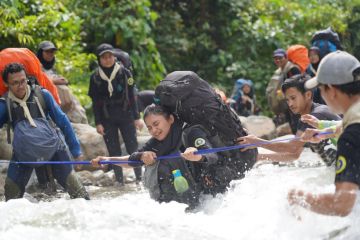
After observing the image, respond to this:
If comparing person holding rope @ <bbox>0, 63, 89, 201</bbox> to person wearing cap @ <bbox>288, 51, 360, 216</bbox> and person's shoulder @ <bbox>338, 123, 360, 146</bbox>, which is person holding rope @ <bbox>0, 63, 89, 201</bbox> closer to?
person wearing cap @ <bbox>288, 51, 360, 216</bbox>

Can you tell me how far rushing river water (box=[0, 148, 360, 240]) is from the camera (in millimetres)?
4277

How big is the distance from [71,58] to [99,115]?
3522 millimetres

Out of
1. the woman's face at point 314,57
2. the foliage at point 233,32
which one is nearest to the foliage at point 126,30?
the foliage at point 233,32

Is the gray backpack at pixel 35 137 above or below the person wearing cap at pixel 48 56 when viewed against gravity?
below

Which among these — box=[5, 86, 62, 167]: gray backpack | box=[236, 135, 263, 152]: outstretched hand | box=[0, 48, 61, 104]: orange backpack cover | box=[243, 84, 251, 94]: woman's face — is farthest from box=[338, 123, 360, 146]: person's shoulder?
box=[243, 84, 251, 94]: woman's face

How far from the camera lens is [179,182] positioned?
219 inches

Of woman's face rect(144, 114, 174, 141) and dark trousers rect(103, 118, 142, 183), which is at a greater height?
woman's face rect(144, 114, 174, 141)

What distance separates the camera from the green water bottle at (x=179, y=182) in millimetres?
5555

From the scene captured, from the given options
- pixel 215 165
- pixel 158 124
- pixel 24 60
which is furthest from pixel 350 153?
pixel 24 60

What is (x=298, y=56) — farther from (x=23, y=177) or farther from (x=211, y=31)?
(x=211, y=31)

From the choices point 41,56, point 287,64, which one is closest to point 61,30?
point 41,56

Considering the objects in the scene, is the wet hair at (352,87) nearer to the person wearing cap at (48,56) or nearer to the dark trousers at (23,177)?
Answer: the dark trousers at (23,177)

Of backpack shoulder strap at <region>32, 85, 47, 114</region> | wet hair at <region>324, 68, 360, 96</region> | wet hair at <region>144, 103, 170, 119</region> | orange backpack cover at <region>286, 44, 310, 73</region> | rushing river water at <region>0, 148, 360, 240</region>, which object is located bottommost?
rushing river water at <region>0, 148, 360, 240</region>

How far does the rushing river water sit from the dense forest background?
865cm
